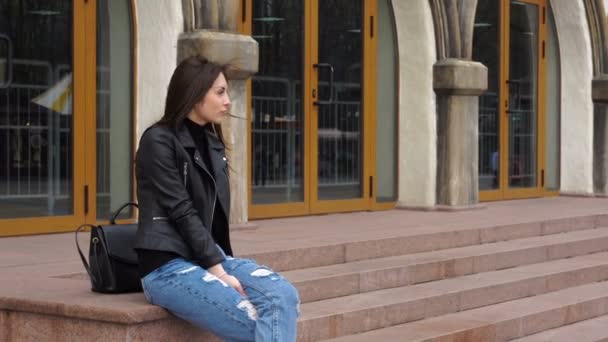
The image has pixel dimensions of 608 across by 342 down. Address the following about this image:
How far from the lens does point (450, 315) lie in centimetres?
816

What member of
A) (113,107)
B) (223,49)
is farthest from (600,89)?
(113,107)

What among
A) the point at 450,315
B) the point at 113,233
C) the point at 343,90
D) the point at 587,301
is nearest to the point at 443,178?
the point at 343,90

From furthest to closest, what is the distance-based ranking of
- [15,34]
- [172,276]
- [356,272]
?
[15,34] → [356,272] → [172,276]

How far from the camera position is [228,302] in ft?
16.6

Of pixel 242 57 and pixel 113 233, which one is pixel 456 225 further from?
pixel 113 233

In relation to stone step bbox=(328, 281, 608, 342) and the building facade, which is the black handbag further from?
the building facade

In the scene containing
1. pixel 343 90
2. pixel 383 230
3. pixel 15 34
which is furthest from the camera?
pixel 343 90

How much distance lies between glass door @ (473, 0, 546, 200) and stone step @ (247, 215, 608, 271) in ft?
7.28

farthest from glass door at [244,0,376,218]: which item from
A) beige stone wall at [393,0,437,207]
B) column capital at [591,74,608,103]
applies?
column capital at [591,74,608,103]

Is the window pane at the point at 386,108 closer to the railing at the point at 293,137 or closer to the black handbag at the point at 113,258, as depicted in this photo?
the railing at the point at 293,137

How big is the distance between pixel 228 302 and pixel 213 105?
0.89 m

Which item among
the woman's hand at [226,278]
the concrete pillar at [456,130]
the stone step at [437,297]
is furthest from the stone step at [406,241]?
the woman's hand at [226,278]

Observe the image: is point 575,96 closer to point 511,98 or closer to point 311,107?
point 511,98

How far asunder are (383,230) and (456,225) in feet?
2.91
